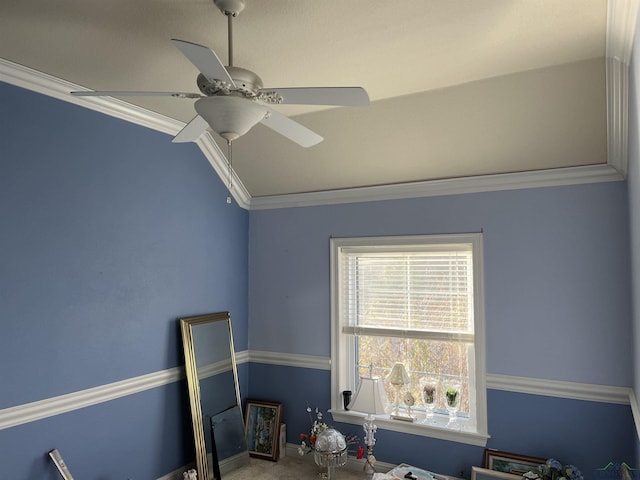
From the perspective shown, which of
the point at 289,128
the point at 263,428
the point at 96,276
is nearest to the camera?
the point at 289,128

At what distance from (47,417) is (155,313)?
2.83 ft

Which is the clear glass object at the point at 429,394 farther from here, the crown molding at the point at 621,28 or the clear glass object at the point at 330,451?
the crown molding at the point at 621,28

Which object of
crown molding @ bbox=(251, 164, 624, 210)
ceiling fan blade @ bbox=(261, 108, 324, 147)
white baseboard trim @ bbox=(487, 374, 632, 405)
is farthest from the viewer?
crown molding @ bbox=(251, 164, 624, 210)

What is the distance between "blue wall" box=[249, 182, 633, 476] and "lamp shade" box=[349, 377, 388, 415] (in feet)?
1.08

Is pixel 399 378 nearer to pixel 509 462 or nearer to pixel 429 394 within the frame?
pixel 429 394

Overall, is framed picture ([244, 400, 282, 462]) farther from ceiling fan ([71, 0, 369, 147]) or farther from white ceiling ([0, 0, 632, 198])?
ceiling fan ([71, 0, 369, 147])

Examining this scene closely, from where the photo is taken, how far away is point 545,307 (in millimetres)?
2986

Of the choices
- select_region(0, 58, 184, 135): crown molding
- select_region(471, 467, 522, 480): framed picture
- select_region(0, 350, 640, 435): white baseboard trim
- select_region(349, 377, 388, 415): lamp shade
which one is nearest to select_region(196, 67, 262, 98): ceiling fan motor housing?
select_region(0, 58, 184, 135): crown molding

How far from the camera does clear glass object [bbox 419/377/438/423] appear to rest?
11.0ft

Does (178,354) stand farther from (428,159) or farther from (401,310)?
(428,159)

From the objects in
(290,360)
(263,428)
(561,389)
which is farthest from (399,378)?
(263,428)

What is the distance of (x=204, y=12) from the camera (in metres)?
1.84

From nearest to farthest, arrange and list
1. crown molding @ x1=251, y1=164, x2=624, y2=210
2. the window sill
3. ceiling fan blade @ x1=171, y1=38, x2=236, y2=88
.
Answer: ceiling fan blade @ x1=171, y1=38, x2=236, y2=88, crown molding @ x1=251, y1=164, x2=624, y2=210, the window sill

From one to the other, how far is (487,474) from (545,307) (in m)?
1.12
